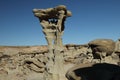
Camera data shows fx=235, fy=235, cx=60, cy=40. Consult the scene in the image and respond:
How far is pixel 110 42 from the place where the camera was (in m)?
4.01

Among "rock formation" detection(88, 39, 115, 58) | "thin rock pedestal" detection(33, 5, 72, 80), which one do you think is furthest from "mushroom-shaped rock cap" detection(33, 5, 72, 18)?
"rock formation" detection(88, 39, 115, 58)

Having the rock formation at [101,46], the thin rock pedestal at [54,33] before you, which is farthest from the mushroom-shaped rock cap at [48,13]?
the rock formation at [101,46]

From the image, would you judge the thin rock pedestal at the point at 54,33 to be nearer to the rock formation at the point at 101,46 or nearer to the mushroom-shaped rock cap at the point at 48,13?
the mushroom-shaped rock cap at the point at 48,13

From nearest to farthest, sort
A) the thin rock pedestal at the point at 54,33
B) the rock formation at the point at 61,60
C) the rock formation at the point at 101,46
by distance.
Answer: the rock formation at the point at 61,60, the rock formation at the point at 101,46, the thin rock pedestal at the point at 54,33

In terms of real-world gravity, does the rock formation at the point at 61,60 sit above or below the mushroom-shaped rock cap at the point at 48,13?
below

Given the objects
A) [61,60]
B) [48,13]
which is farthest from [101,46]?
[48,13]

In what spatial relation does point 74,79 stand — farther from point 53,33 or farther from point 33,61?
point 33,61

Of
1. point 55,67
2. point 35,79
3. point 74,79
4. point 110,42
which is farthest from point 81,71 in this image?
point 35,79

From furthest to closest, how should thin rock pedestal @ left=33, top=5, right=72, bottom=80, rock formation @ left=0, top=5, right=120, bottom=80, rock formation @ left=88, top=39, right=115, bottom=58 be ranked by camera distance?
thin rock pedestal @ left=33, top=5, right=72, bottom=80, rock formation @ left=88, top=39, right=115, bottom=58, rock formation @ left=0, top=5, right=120, bottom=80

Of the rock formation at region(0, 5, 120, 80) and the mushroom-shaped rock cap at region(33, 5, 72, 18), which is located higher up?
the mushroom-shaped rock cap at region(33, 5, 72, 18)

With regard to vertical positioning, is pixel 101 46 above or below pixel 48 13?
below

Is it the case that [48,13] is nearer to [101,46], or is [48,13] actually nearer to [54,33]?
[54,33]

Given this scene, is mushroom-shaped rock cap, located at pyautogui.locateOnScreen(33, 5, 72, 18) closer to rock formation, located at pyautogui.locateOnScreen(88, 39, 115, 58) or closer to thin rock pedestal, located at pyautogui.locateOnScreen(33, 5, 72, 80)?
thin rock pedestal, located at pyautogui.locateOnScreen(33, 5, 72, 80)

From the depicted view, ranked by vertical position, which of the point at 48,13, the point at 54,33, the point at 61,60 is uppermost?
the point at 48,13
